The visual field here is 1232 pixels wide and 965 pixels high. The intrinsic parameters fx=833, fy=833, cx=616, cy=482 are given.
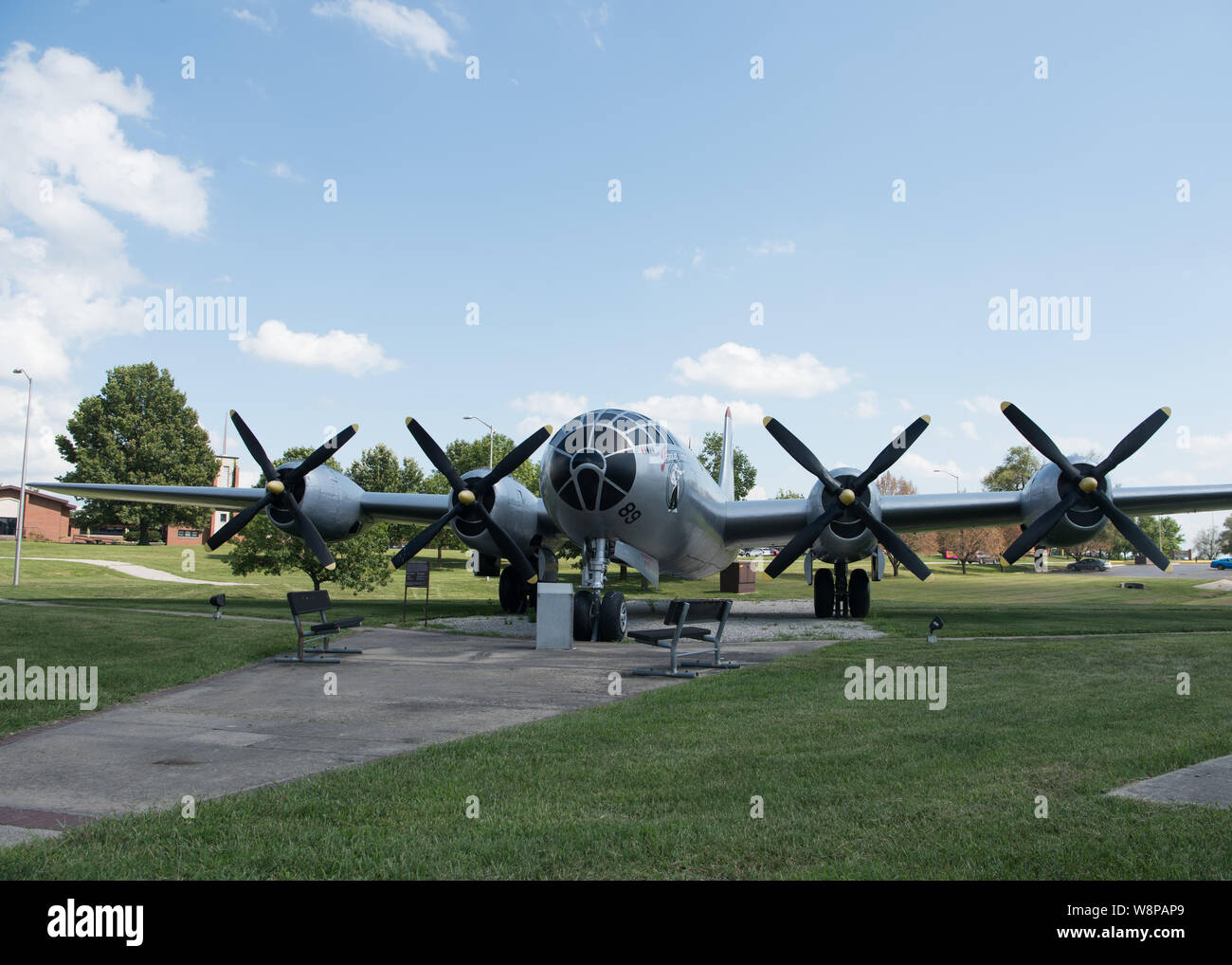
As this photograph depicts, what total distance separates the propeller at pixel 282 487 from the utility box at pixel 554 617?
5.15 meters

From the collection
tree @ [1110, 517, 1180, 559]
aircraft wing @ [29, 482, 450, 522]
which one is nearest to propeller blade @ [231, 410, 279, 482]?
aircraft wing @ [29, 482, 450, 522]

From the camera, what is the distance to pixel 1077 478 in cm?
1797

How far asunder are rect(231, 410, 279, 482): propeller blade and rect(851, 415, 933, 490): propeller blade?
13167mm

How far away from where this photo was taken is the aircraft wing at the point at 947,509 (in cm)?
1903

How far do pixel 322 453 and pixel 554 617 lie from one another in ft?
23.5

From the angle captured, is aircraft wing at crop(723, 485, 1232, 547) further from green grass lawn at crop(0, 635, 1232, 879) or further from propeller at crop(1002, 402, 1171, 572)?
green grass lawn at crop(0, 635, 1232, 879)

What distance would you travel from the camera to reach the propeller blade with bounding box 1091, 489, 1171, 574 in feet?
53.5

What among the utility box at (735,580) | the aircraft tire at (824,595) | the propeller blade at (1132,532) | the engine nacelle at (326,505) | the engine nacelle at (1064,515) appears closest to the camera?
the propeller blade at (1132,532)

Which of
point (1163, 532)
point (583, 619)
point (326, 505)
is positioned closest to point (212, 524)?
point (326, 505)

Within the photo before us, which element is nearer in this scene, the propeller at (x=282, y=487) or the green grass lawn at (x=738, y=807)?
the green grass lawn at (x=738, y=807)

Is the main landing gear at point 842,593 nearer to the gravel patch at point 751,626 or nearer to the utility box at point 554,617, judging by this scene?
the gravel patch at point 751,626

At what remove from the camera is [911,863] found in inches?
162

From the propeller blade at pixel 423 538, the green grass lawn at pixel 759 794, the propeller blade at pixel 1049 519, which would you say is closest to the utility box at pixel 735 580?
the propeller blade at pixel 1049 519

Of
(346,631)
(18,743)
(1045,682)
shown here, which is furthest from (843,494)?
(18,743)
